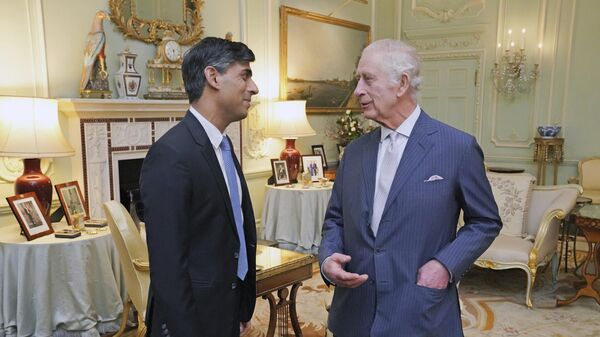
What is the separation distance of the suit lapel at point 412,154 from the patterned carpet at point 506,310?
1.41m

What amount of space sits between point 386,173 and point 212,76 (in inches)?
25.5

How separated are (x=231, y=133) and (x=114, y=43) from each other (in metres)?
1.43

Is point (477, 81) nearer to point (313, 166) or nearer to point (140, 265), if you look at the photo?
point (313, 166)

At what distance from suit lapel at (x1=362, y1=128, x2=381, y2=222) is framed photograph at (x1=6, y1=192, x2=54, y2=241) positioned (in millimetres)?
2277

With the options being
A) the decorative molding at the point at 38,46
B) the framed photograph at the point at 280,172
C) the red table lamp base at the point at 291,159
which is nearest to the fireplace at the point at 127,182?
the decorative molding at the point at 38,46

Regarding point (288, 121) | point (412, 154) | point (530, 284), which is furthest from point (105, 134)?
point (530, 284)

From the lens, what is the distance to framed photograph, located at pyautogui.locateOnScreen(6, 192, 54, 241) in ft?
9.23

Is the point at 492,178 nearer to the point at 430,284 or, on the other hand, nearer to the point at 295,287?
the point at 295,287

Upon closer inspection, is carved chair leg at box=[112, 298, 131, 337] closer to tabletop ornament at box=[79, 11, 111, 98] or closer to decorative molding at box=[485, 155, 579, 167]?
tabletop ornament at box=[79, 11, 111, 98]

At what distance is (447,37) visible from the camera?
259 inches

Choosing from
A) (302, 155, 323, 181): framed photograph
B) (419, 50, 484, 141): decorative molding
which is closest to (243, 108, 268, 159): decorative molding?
(302, 155, 323, 181): framed photograph

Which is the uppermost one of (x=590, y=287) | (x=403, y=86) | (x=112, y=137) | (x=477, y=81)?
(x=477, y=81)

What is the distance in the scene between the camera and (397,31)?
699 cm

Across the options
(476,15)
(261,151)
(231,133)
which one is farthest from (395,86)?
(476,15)
